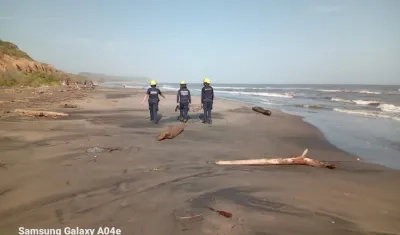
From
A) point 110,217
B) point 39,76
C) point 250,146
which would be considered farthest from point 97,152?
point 39,76

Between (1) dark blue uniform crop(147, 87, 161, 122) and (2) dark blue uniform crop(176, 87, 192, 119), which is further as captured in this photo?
(2) dark blue uniform crop(176, 87, 192, 119)

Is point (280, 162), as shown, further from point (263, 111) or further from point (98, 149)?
point (263, 111)

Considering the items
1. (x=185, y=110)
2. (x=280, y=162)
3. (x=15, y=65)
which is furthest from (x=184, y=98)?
(x=15, y=65)

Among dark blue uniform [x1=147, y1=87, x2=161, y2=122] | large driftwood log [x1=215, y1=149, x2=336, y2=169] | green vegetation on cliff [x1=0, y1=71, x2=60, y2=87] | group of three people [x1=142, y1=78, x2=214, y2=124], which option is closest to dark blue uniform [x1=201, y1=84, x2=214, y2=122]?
group of three people [x1=142, y1=78, x2=214, y2=124]

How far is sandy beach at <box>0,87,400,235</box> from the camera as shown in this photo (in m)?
3.62

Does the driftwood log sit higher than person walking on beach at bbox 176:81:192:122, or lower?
lower

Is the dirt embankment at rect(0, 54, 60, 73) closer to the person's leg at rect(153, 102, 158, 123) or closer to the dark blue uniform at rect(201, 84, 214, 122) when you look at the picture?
the person's leg at rect(153, 102, 158, 123)

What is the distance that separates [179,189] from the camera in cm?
482

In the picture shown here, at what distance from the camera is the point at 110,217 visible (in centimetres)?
365

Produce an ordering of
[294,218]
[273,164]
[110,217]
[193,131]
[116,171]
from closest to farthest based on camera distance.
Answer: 1. [110,217]
2. [294,218]
3. [116,171]
4. [273,164]
5. [193,131]

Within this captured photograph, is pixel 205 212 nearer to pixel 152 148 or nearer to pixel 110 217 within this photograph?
pixel 110 217

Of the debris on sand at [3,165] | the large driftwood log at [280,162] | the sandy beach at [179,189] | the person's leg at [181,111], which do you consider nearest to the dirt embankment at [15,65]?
the person's leg at [181,111]

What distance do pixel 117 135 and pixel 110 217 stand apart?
592cm

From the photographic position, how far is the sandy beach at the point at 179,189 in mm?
3619
